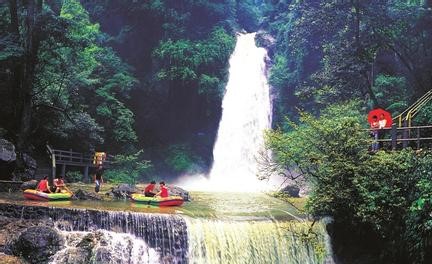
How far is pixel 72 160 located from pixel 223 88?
41.7 feet

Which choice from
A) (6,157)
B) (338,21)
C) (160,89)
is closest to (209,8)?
(160,89)

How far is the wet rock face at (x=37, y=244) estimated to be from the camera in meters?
10.8

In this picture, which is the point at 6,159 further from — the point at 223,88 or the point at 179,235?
the point at 223,88

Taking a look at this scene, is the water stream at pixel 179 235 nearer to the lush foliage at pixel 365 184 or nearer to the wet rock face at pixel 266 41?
the lush foliage at pixel 365 184

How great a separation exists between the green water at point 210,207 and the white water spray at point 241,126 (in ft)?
37.2

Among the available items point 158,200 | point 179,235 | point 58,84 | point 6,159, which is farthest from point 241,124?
point 179,235

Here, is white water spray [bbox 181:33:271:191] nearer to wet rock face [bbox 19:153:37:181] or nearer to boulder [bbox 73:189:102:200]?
wet rock face [bbox 19:153:37:181]

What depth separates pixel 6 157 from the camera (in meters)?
18.0

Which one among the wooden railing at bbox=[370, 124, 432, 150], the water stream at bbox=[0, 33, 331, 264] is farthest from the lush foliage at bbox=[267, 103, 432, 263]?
the water stream at bbox=[0, 33, 331, 264]

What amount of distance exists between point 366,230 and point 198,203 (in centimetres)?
669

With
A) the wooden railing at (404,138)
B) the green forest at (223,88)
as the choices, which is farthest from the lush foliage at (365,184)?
the wooden railing at (404,138)

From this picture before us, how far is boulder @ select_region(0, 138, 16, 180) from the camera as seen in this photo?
58.9 feet

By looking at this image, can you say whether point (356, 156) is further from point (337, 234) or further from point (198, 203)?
point (198, 203)

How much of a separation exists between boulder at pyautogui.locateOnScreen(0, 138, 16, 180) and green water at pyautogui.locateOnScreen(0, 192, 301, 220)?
93.9 inches
